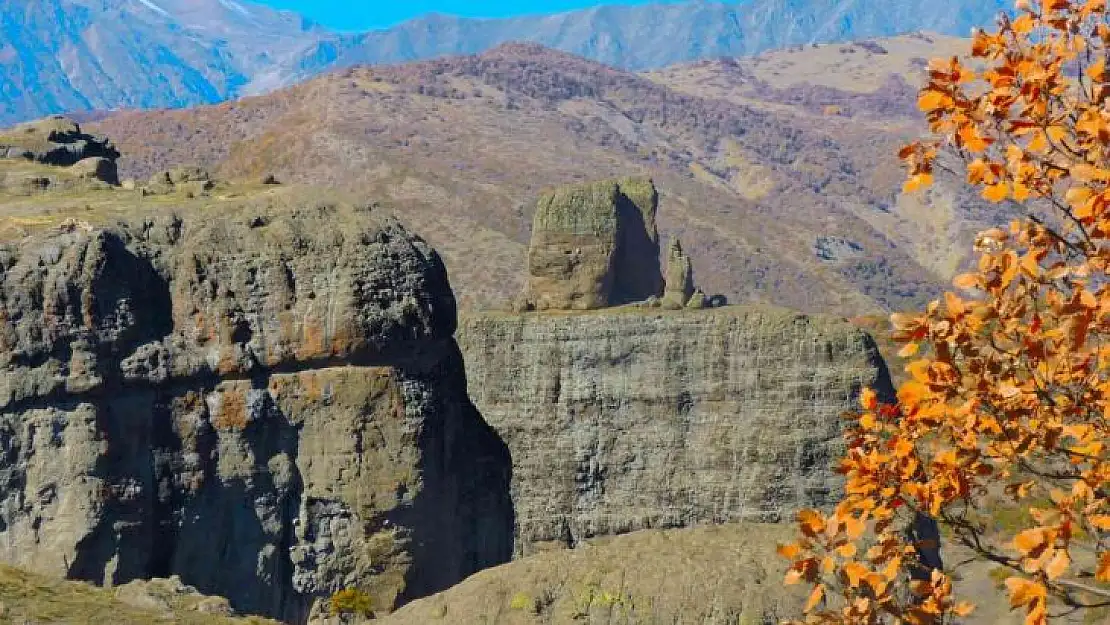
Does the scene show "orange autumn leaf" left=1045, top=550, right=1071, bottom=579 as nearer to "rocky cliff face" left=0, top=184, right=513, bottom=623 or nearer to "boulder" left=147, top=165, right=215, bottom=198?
"rocky cliff face" left=0, top=184, right=513, bottom=623

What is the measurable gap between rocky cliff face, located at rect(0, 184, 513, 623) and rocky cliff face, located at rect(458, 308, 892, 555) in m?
13.6

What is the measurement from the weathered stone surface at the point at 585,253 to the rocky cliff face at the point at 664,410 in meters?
11.6

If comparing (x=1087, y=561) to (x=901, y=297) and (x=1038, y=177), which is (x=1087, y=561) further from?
(x=901, y=297)

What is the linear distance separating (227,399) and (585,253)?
3288 cm

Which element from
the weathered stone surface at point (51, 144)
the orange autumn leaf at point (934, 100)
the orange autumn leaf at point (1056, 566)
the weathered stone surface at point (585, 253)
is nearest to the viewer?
the orange autumn leaf at point (1056, 566)

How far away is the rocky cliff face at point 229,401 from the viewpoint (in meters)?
28.0

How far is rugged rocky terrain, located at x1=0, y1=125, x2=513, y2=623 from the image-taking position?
1101 inches

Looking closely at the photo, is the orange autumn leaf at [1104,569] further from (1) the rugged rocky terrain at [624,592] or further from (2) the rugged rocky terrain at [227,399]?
(2) the rugged rocky terrain at [227,399]

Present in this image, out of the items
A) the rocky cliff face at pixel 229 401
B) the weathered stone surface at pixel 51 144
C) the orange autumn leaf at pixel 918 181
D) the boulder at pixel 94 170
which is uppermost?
the weathered stone surface at pixel 51 144

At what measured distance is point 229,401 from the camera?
2928 centimetres

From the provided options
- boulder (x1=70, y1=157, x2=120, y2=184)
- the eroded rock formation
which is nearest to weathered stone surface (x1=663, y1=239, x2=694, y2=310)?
the eroded rock formation

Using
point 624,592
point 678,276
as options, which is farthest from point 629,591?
point 678,276

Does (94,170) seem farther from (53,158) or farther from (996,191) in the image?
(996,191)

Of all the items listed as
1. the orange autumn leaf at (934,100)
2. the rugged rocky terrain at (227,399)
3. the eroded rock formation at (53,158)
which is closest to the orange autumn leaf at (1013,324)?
the orange autumn leaf at (934,100)
